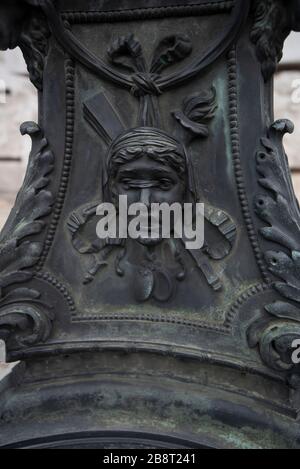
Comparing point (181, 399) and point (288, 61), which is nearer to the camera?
point (181, 399)

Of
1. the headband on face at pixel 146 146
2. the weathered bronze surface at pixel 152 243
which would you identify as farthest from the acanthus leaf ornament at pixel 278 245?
the headband on face at pixel 146 146

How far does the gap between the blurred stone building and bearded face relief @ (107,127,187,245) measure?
299 centimetres

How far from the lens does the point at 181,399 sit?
1106mm

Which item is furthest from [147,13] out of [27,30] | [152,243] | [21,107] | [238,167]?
[21,107]

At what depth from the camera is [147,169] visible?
1.08 meters

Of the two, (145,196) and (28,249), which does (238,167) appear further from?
(28,249)

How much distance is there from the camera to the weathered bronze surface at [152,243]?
3.50 feet

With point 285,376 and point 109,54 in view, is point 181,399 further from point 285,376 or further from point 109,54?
point 109,54

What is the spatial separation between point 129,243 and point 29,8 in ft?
1.99

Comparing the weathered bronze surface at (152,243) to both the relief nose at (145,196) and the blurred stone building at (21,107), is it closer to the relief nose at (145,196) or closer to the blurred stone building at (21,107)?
the relief nose at (145,196)

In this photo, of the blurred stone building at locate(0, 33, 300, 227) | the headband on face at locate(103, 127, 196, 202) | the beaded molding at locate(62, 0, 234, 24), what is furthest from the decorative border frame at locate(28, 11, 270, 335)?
the blurred stone building at locate(0, 33, 300, 227)
